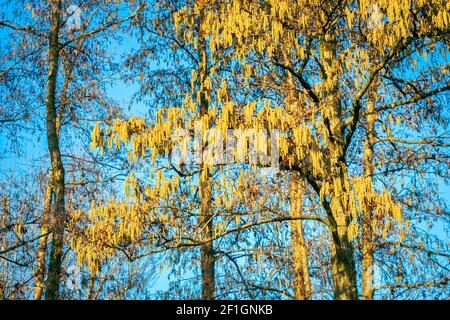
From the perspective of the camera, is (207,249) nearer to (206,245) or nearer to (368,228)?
(206,245)

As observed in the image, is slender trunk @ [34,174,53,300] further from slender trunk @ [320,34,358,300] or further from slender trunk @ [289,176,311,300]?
slender trunk @ [320,34,358,300]

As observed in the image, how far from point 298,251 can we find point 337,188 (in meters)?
2.51

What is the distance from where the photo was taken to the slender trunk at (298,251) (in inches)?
292

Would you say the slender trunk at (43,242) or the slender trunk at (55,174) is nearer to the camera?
the slender trunk at (55,174)

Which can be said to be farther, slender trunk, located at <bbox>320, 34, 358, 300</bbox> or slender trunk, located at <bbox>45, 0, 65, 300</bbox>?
slender trunk, located at <bbox>45, 0, 65, 300</bbox>


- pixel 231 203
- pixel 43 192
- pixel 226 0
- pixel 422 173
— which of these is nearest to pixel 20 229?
pixel 43 192

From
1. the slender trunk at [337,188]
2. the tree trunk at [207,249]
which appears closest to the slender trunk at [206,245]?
the tree trunk at [207,249]

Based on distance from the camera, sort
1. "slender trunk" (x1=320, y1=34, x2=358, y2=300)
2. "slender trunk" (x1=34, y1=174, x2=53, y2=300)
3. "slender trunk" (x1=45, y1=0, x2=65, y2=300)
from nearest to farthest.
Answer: "slender trunk" (x1=320, y1=34, x2=358, y2=300) → "slender trunk" (x1=45, y1=0, x2=65, y2=300) → "slender trunk" (x1=34, y1=174, x2=53, y2=300)

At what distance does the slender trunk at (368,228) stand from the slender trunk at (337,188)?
8.6 inches

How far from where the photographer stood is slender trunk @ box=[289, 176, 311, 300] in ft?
24.3

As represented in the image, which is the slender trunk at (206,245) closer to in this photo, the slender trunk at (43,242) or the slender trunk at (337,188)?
the slender trunk at (337,188)

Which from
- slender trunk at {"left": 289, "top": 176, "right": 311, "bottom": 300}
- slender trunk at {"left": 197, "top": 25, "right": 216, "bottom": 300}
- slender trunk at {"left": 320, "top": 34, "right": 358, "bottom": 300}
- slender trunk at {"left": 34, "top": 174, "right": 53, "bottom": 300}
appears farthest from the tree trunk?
slender trunk at {"left": 34, "top": 174, "right": 53, "bottom": 300}

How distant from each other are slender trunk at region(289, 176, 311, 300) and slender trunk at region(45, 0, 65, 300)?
2939 mm

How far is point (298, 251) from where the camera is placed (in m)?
8.66
